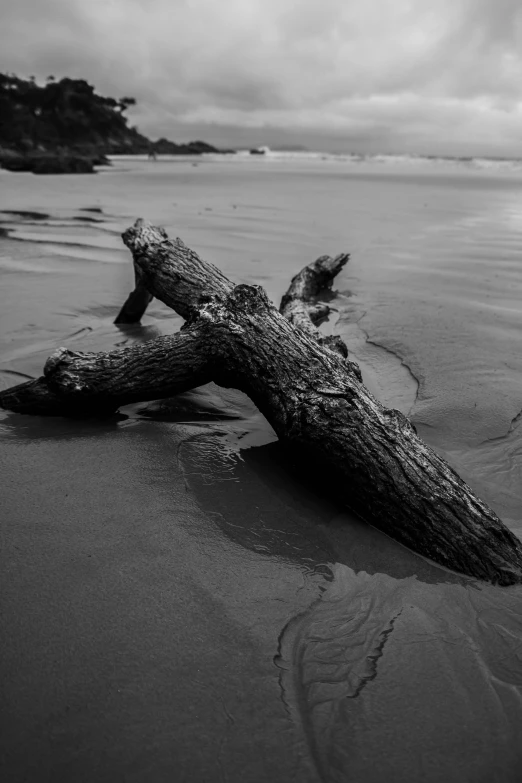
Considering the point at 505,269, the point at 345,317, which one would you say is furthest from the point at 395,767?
the point at 505,269

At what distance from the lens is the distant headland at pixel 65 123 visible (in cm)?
4391

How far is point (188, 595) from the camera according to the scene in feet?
7.35

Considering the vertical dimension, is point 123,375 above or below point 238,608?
above

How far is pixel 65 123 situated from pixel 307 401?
62.7m

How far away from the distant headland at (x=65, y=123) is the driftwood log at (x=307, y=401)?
123 ft

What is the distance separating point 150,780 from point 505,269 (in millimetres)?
8113

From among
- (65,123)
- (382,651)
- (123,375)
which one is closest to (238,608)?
(382,651)

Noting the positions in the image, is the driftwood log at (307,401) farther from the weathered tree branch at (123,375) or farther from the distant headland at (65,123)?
the distant headland at (65,123)

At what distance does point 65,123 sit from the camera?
2196 inches

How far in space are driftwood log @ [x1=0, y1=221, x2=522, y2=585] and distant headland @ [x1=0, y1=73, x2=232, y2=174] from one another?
123ft

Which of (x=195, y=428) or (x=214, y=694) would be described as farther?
(x=195, y=428)

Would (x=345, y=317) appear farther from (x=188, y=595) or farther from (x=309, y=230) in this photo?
(x=309, y=230)

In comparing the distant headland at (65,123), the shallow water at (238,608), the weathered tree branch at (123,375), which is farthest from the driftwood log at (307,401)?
the distant headland at (65,123)

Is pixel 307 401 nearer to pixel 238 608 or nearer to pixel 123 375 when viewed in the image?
pixel 238 608
